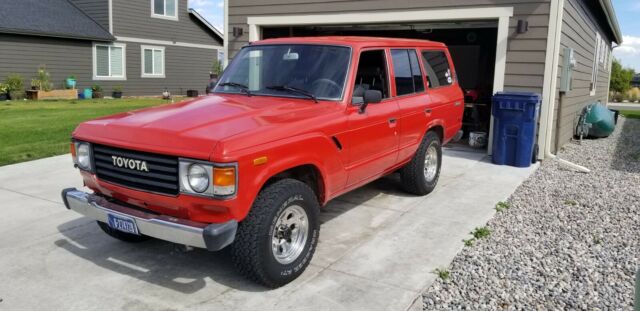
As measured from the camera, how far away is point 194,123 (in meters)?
3.69

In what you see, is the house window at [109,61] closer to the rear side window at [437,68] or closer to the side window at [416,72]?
the rear side window at [437,68]

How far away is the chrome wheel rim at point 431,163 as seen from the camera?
254 inches

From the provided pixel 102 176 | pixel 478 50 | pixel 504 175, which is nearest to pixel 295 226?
pixel 102 176

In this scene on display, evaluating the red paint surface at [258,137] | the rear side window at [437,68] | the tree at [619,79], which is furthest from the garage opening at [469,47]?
the tree at [619,79]

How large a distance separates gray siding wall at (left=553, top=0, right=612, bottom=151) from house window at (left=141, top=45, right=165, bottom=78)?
58.0 feet

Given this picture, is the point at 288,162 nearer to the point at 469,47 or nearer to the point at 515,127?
the point at 515,127

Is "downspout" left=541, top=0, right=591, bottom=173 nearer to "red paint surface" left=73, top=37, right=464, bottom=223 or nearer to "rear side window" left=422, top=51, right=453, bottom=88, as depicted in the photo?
"rear side window" left=422, top=51, right=453, bottom=88

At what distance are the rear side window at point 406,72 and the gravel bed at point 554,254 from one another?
5.58ft

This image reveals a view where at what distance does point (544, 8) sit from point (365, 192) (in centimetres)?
447

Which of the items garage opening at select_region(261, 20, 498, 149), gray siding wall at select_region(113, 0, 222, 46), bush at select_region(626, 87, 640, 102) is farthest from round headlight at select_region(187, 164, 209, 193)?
bush at select_region(626, 87, 640, 102)

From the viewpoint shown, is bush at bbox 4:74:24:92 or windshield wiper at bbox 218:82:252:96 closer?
windshield wiper at bbox 218:82:252:96

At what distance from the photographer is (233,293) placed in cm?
372

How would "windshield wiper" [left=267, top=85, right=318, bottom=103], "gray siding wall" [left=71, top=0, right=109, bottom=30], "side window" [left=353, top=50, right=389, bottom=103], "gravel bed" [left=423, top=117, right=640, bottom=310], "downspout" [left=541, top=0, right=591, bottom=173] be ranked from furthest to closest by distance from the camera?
1. "gray siding wall" [left=71, top=0, right=109, bottom=30]
2. "downspout" [left=541, top=0, right=591, bottom=173]
3. "side window" [left=353, top=50, right=389, bottom=103]
4. "windshield wiper" [left=267, top=85, right=318, bottom=103]
5. "gravel bed" [left=423, top=117, right=640, bottom=310]

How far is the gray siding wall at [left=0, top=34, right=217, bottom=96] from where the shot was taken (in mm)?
18656
